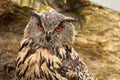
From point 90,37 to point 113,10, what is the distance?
141cm

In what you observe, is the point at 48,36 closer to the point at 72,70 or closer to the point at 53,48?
the point at 53,48

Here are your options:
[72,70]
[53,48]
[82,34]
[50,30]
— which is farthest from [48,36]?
[82,34]

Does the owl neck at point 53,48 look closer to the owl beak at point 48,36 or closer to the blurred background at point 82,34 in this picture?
the owl beak at point 48,36

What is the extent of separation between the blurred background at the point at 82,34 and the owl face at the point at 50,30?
5.84ft

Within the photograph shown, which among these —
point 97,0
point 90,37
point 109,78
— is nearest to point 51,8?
point 90,37

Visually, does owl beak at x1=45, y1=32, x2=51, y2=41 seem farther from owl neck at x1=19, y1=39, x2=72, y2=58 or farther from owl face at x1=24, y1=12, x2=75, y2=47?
owl neck at x1=19, y1=39, x2=72, y2=58

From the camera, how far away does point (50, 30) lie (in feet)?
24.5

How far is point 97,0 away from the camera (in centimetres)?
1282

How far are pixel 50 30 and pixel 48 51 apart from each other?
1.26ft

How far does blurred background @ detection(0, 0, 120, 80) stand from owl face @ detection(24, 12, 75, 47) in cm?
178

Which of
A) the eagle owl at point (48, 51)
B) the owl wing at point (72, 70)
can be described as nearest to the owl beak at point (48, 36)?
the eagle owl at point (48, 51)

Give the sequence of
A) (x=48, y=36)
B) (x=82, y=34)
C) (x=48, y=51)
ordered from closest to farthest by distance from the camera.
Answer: (x=48, y=36) < (x=48, y=51) < (x=82, y=34)

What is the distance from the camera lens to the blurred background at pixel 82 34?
32.3 feet

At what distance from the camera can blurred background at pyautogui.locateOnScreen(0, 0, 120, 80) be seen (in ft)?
32.3
